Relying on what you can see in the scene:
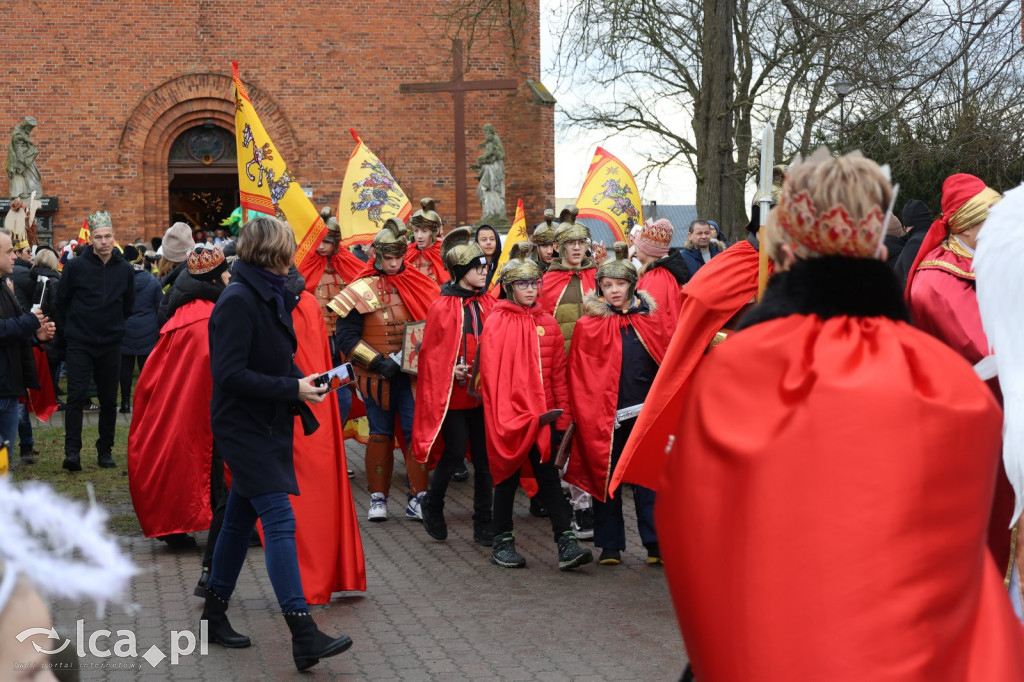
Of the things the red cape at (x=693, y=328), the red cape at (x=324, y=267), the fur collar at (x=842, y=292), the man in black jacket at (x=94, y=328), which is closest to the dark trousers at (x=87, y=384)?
the man in black jacket at (x=94, y=328)

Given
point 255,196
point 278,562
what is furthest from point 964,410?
point 255,196

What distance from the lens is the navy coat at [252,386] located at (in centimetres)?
535

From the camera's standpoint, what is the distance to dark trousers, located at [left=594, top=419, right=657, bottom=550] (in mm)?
7605

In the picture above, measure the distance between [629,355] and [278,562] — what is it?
291cm

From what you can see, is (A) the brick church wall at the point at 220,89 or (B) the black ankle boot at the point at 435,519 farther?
(A) the brick church wall at the point at 220,89

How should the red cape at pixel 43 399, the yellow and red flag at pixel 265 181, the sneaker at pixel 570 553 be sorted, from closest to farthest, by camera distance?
1. the sneaker at pixel 570 553
2. the yellow and red flag at pixel 265 181
3. the red cape at pixel 43 399

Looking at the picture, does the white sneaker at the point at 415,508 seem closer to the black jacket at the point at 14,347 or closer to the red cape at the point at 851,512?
the black jacket at the point at 14,347

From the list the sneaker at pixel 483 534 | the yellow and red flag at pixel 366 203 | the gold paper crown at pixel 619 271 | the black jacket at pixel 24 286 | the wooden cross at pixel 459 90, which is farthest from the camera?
the wooden cross at pixel 459 90

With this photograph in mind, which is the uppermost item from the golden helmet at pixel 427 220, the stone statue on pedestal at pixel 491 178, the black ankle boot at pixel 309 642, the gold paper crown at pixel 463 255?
the stone statue on pedestal at pixel 491 178

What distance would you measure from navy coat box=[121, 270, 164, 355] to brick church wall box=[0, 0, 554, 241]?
13133 mm

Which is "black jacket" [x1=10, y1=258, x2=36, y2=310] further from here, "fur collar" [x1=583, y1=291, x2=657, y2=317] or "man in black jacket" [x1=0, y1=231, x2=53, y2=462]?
"fur collar" [x1=583, y1=291, x2=657, y2=317]

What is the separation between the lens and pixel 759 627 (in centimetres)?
300

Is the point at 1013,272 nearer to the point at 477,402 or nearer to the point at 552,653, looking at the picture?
the point at 552,653

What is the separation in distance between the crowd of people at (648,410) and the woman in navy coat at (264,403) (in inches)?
Answer: 0.5
